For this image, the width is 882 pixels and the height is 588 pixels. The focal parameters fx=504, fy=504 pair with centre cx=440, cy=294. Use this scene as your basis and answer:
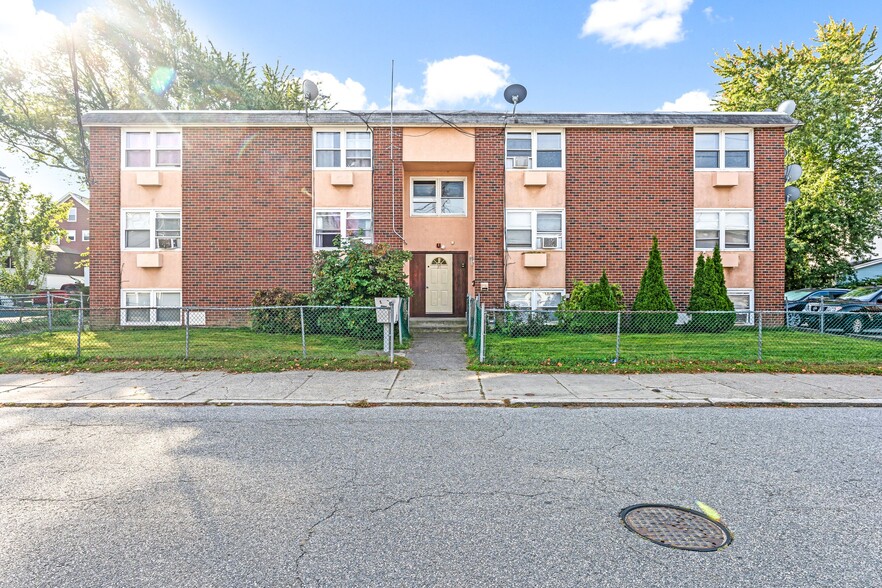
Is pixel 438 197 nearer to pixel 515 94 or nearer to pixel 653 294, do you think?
pixel 515 94

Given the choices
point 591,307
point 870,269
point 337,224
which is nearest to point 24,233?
point 337,224

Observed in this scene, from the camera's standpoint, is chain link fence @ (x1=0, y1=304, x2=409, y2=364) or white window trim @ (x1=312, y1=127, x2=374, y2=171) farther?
white window trim @ (x1=312, y1=127, x2=374, y2=171)

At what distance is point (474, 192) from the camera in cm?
1573

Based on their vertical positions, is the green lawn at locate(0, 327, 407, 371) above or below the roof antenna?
below

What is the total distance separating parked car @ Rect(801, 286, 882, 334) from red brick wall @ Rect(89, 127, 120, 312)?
19.7 metres

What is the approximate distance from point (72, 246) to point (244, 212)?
46.6 metres

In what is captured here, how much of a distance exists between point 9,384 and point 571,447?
8.87 meters

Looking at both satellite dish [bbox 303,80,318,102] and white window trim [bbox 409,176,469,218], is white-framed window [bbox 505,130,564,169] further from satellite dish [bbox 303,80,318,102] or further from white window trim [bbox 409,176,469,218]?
satellite dish [bbox 303,80,318,102]

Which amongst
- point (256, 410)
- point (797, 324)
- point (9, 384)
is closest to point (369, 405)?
point (256, 410)

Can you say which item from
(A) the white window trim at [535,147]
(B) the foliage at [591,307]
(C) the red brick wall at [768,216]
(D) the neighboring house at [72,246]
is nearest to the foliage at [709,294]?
(B) the foliage at [591,307]

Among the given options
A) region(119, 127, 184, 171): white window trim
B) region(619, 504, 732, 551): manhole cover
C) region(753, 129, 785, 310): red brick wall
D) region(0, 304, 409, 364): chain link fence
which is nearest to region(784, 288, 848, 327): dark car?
region(753, 129, 785, 310): red brick wall

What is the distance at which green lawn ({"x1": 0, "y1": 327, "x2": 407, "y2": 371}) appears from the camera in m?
9.45

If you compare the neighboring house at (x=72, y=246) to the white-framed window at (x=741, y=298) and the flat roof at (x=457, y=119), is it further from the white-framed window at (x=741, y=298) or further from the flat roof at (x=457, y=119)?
the white-framed window at (x=741, y=298)

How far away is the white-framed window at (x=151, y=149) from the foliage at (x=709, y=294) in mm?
15792
